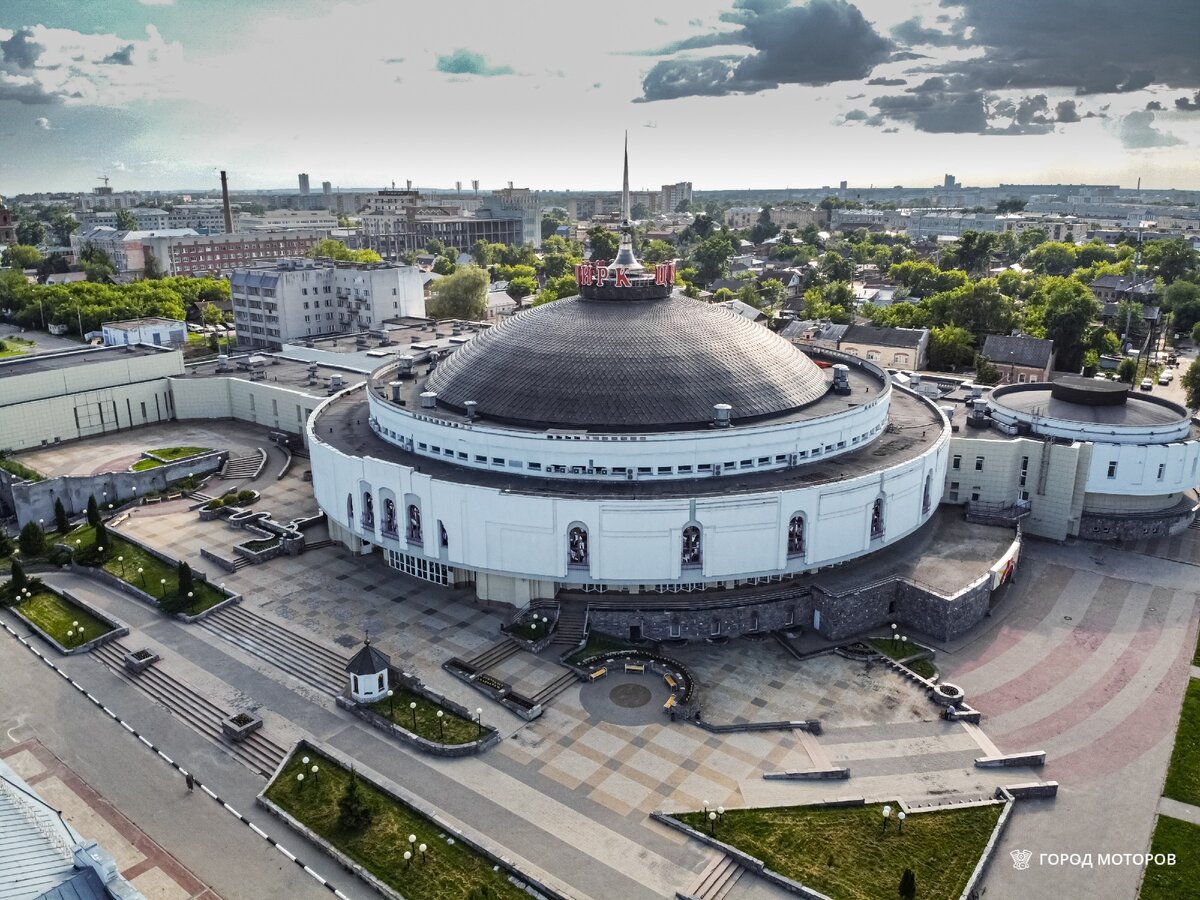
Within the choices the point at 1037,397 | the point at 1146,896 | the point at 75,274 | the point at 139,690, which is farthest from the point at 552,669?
the point at 75,274

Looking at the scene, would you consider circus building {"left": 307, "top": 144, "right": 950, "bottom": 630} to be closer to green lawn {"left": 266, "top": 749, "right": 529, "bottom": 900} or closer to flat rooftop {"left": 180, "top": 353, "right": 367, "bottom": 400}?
green lawn {"left": 266, "top": 749, "right": 529, "bottom": 900}

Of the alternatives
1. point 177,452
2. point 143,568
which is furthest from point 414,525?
point 177,452

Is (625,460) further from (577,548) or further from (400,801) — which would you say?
(400,801)

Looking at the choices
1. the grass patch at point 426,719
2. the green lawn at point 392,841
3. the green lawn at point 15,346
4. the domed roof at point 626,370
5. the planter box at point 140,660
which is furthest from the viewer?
the green lawn at point 15,346

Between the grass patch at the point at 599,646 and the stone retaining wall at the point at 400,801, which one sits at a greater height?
the grass patch at the point at 599,646

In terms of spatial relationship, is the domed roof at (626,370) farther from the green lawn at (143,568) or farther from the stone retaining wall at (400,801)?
the stone retaining wall at (400,801)

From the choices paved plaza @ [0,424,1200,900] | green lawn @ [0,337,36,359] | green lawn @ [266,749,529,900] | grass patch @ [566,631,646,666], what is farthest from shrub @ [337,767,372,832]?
green lawn @ [0,337,36,359]

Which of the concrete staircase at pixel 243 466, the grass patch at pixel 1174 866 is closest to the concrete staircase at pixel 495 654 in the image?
the grass patch at pixel 1174 866
